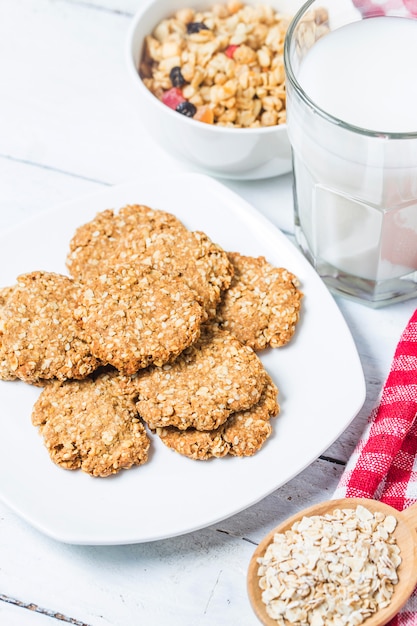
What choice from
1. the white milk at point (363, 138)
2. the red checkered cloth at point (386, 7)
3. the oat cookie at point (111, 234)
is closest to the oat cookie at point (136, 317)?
the oat cookie at point (111, 234)

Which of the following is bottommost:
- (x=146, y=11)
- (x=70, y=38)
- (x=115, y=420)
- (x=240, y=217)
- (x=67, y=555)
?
(x=67, y=555)

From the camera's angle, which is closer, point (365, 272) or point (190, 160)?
point (365, 272)

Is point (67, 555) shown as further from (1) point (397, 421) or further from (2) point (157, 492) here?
(1) point (397, 421)

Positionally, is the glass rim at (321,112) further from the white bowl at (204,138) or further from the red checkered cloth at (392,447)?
the red checkered cloth at (392,447)

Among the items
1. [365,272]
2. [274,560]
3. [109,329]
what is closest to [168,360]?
[109,329]

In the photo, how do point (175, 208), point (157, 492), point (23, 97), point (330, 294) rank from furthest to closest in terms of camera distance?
point (23, 97)
point (175, 208)
point (330, 294)
point (157, 492)

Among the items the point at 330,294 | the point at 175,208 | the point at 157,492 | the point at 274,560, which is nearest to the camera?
the point at 274,560

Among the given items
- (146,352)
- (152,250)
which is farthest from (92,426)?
(152,250)

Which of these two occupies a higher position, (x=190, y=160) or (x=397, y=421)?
(x=190, y=160)
